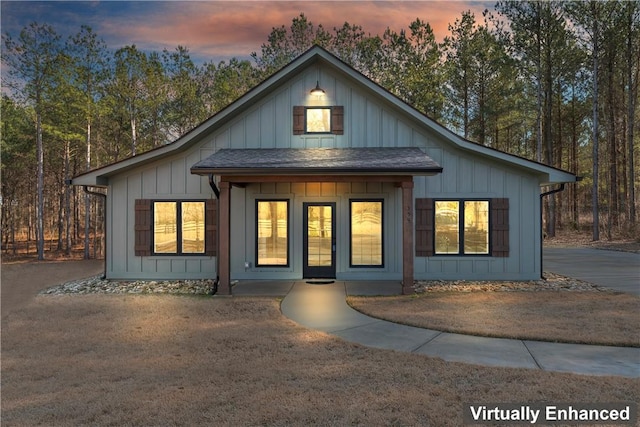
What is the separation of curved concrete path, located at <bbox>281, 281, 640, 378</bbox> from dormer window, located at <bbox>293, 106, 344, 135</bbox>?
5779 mm

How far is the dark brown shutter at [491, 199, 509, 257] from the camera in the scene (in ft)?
35.7

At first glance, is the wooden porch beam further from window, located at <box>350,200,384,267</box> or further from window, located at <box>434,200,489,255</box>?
window, located at <box>434,200,489,255</box>

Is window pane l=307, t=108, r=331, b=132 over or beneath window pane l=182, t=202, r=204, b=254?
over

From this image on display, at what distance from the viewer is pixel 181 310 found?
25.3 feet

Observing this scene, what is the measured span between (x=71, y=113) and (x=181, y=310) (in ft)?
55.5

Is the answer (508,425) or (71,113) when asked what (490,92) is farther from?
(508,425)

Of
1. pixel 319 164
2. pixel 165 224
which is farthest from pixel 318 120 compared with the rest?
pixel 165 224

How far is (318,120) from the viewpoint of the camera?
1141cm

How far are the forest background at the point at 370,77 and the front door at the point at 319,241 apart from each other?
13405 mm

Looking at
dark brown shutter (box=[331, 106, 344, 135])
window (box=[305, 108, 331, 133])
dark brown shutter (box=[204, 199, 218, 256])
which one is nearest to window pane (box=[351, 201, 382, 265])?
dark brown shutter (box=[331, 106, 344, 135])

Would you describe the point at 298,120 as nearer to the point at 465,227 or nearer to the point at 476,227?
the point at 465,227

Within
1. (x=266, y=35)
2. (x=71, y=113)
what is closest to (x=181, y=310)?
(x=71, y=113)

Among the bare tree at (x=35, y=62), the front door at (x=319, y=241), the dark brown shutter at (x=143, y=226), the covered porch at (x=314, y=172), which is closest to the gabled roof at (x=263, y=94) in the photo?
the dark brown shutter at (x=143, y=226)

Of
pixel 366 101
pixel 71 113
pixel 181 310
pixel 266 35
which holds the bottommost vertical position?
pixel 181 310
